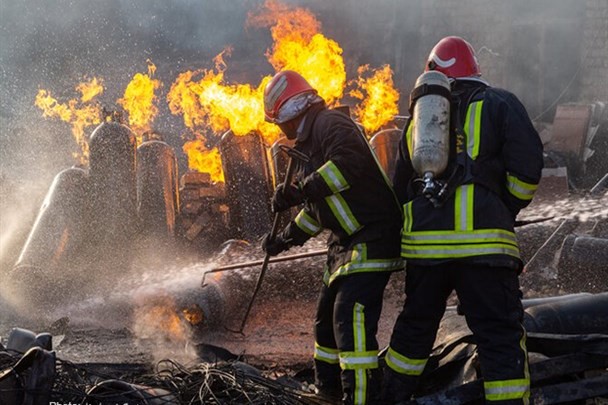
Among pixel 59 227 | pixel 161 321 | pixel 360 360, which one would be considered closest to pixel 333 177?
pixel 360 360

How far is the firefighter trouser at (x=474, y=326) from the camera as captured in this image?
350cm

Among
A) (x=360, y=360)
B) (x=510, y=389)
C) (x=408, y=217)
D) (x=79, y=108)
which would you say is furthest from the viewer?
(x=79, y=108)

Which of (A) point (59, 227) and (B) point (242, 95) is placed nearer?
(A) point (59, 227)

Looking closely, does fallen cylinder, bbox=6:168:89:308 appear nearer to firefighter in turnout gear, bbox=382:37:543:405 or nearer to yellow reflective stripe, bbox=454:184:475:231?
firefighter in turnout gear, bbox=382:37:543:405

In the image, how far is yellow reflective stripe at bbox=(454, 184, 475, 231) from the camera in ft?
11.9

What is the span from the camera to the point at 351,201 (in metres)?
4.23

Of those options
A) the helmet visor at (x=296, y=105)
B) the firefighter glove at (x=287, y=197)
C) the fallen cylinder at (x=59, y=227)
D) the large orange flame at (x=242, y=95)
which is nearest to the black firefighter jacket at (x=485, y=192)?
the firefighter glove at (x=287, y=197)

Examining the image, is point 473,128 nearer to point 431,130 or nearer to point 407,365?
point 431,130

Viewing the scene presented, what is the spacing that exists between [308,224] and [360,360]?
0.96 metres

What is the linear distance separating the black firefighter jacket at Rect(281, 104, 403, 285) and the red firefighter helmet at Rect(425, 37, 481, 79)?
639 millimetres

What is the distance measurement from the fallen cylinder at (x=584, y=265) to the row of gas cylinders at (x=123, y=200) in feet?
10.6

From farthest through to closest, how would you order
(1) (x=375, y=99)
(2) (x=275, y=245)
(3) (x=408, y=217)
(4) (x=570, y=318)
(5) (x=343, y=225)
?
1. (1) (x=375, y=99)
2. (2) (x=275, y=245)
3. (4) (x=570, y=318)
4. (5) (x=343, y=225)
5. (3) (x=408, y=217)

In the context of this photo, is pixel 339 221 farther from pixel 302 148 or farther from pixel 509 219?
pixel 509 219

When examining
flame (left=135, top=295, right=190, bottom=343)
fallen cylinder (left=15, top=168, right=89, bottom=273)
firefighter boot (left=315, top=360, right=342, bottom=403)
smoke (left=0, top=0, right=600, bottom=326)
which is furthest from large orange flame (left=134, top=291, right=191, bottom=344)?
smoke (left=0, top=0, right=600, bottom=326)
